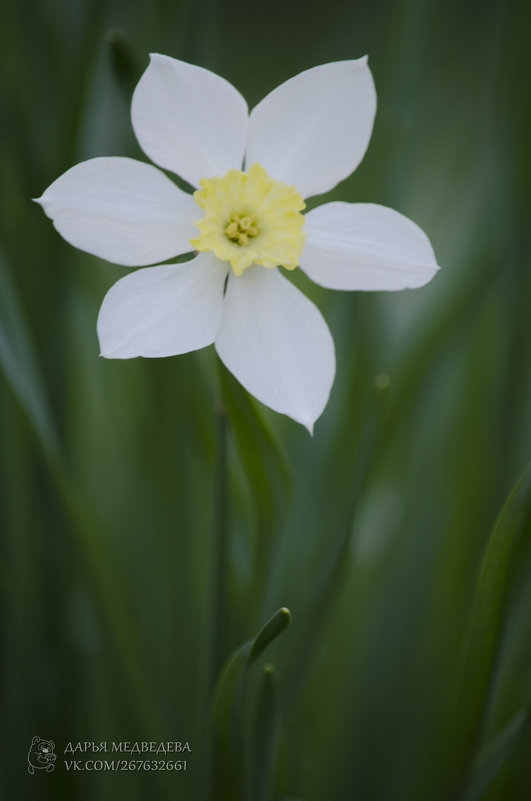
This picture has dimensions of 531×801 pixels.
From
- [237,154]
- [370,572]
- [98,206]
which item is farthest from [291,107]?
[370,572]

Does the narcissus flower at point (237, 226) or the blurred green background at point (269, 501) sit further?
the blurred green background at point (269, 501)

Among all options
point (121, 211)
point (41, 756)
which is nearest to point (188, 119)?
point (121, 211)

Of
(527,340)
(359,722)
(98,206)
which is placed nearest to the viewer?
(98,206)

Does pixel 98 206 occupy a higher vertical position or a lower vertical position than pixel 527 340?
higher

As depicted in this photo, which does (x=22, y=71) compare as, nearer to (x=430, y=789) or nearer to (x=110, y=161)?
(x=110, y=161)

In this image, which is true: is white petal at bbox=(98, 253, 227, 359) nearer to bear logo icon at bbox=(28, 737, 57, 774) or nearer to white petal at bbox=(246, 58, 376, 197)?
white petal at bbox=(246, 58, 376, 197)

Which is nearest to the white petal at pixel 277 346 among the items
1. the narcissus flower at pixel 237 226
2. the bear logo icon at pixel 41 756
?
the narcissus flower at pixel 237 226

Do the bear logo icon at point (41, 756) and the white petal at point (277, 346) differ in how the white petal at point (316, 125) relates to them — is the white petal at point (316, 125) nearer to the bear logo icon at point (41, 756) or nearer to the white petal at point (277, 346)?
the white petal at point (277, 346)
